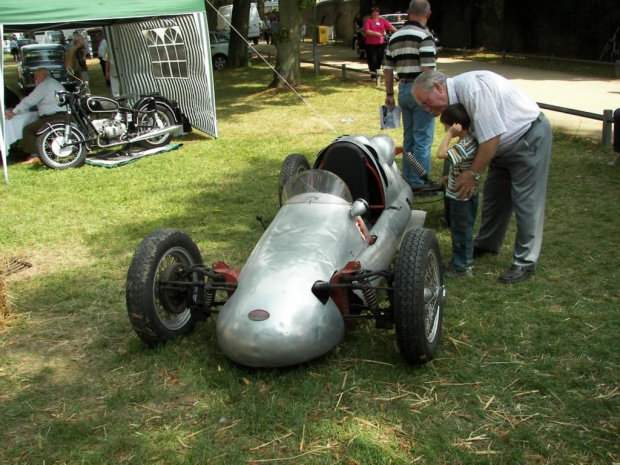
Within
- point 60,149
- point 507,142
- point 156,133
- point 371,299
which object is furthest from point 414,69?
point 60,149

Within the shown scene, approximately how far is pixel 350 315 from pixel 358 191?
58.4 inches

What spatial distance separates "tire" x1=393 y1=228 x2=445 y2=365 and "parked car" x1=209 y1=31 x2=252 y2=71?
2305 centimetres

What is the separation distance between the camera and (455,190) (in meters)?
4.77

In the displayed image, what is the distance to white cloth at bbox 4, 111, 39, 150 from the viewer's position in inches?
393

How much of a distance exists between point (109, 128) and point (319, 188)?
6.89 m

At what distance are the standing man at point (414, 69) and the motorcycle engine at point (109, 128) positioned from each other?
5233 millimetres

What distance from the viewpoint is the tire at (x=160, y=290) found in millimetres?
3861

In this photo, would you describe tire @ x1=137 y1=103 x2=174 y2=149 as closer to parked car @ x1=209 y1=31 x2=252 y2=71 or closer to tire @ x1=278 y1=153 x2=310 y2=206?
tire @ x1=278 y1=153 x2=310 y2=206

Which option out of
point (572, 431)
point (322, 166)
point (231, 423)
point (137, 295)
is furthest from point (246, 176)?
point (572, 431)

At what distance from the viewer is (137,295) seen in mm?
3832

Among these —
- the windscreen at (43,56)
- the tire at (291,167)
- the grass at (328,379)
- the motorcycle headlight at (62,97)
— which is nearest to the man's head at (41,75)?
the motorcycle headlight at (62,97)

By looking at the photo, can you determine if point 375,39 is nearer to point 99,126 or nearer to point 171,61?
point 171,61

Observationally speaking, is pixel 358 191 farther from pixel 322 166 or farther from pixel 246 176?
pixel 246 176

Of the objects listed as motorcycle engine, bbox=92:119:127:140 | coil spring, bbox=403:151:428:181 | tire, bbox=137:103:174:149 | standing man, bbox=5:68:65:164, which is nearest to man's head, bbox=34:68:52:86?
standing man, bbox=5:68:65:164
